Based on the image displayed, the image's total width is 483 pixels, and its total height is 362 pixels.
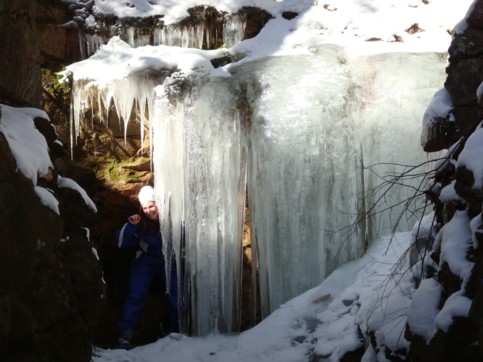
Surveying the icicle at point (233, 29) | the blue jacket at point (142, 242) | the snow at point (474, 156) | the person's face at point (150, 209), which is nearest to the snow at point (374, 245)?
the snow at point (474, 156)

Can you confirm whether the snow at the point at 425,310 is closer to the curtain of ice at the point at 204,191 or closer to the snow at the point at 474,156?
the snow at the point at 474,156

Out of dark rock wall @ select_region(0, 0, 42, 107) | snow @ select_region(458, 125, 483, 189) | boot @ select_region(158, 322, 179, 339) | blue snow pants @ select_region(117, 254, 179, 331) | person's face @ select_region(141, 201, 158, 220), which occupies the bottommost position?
boot @ select_region(158, 322, 179, 339)

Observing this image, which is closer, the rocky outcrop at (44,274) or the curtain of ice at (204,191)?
the rocky outcrop at (44,274)

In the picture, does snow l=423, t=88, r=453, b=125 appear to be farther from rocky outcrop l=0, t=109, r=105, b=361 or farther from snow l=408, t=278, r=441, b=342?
rocky outcrop l=0, t=109, r=105, b=361

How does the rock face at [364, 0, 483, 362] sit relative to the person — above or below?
above

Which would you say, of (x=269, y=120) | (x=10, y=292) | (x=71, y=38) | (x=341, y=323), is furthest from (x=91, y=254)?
(x=71, y=38)

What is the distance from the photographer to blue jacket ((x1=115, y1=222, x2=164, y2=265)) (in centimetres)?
543

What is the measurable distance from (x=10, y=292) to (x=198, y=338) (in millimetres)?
2798

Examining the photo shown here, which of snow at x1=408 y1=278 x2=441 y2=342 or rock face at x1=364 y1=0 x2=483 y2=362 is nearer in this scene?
rock face at x1=364 y1=0 x2=483 y2=362

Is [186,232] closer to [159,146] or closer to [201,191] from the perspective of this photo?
[201,191]

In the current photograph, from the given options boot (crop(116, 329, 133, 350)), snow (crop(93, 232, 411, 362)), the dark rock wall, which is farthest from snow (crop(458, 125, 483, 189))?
boot (crop(116, 329, 133, 350))

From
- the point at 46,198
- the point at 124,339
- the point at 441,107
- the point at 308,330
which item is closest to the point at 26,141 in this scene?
the point at 46,198

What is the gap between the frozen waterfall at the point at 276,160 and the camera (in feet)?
17.7

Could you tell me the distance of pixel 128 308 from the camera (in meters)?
5.41
